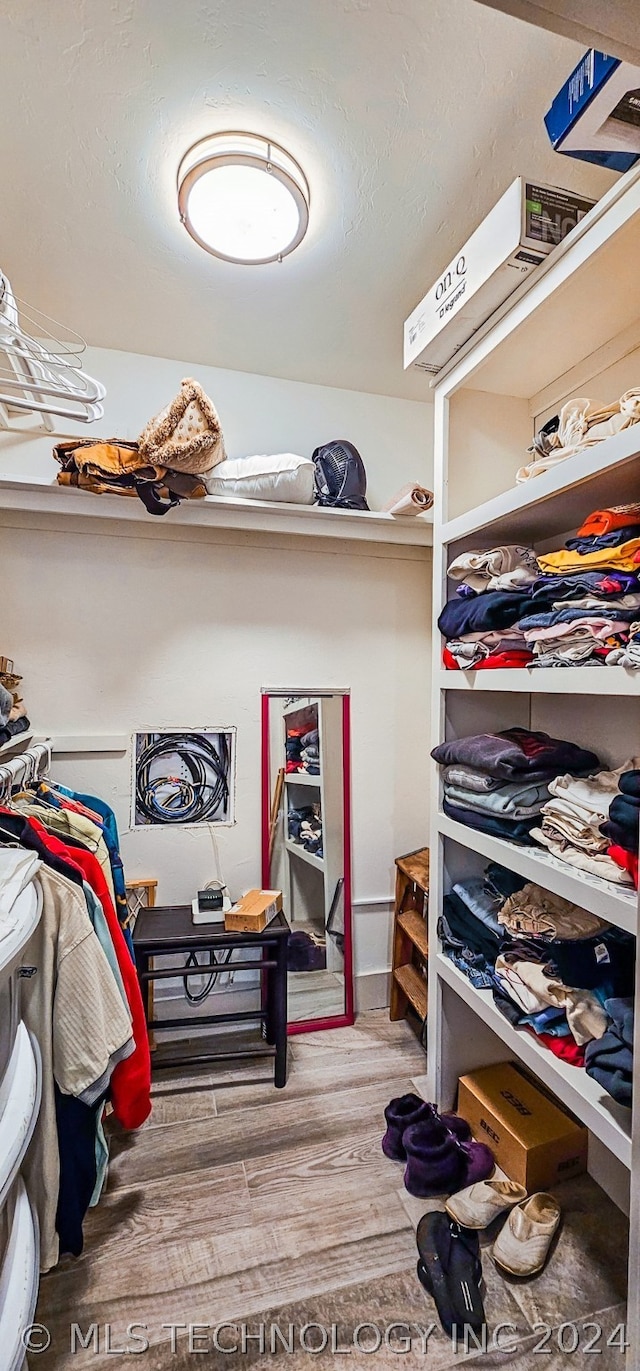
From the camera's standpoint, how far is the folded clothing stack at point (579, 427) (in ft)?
3.89

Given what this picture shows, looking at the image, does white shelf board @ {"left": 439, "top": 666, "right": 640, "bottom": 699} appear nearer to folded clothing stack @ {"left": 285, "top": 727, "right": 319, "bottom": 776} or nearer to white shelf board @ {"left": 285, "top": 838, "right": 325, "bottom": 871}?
folded clothing stack @ {"left": 285, "top": 727, "right": 319, "bottom": 776}

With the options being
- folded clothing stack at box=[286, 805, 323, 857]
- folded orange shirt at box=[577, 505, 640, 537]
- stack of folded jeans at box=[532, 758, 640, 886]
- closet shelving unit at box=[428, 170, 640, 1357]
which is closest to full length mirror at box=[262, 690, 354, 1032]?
folded clothing stack at box=[286, 805, 323, 857]

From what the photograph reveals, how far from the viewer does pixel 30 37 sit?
1.11 meters

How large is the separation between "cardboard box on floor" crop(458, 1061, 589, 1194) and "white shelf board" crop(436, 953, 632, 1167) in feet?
1.09

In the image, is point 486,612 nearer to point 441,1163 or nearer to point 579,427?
point 579,427

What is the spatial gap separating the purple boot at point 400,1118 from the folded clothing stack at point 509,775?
0.91 metres

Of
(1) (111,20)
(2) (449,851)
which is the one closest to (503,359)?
(1) (111,20)

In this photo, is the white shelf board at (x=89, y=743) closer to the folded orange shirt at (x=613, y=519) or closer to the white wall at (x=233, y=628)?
the white wall at (x=233, y=628)

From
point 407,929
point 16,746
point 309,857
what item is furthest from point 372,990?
point 16,746

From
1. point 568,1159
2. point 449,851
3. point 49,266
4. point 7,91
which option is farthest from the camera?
point 449,851

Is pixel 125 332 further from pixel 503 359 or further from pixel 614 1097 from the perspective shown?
pixel 614 1097

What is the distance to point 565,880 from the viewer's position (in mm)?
1233

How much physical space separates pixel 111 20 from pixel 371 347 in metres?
1.18

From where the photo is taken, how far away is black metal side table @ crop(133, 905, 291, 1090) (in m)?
1.94
